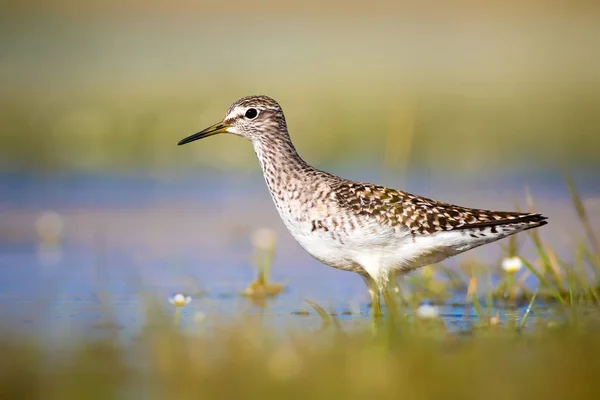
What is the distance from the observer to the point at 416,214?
27.9ft

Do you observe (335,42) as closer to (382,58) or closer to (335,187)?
(382,58)

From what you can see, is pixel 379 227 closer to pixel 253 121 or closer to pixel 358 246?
pixel 358 246

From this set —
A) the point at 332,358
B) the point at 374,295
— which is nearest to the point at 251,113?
the point at 374,295

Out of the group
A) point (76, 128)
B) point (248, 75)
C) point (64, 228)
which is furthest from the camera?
point (248, 75)

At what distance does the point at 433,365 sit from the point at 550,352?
889 mm

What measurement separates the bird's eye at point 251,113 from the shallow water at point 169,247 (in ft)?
5.20

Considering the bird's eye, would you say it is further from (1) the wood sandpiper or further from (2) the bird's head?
(1) the wood sandpiper

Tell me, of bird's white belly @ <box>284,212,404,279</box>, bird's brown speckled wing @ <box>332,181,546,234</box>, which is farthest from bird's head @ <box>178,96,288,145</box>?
bird's white belly @ <box>284,212,404,279</box>

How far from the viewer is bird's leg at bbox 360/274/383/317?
27.7ft

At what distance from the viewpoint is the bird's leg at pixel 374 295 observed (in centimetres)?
845

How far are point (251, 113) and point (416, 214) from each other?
1866mm

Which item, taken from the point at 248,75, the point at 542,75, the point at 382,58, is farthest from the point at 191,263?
the point at 382,58

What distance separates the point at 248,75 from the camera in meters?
23.1

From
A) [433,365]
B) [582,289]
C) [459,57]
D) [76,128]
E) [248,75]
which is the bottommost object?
[433,365]
